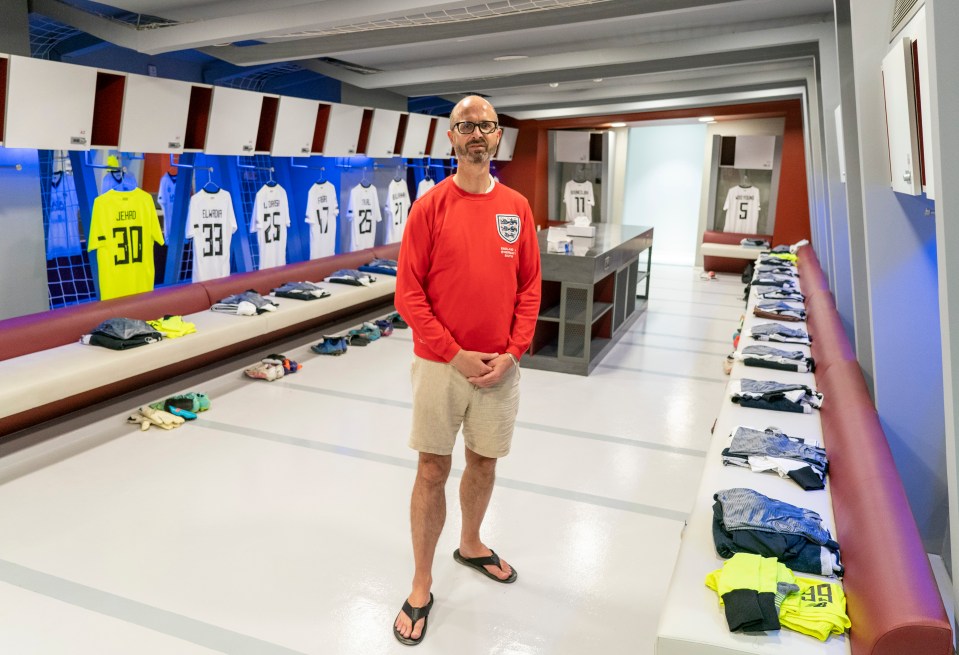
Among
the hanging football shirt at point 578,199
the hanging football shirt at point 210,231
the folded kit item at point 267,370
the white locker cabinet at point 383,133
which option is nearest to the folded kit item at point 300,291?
the hanging football shirt at point 210,231

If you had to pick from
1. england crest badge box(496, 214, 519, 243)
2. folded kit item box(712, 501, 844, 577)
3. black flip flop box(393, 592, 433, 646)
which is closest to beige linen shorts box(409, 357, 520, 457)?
england crest badge box(496, 214, 519, 243)

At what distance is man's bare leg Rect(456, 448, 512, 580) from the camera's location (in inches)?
110

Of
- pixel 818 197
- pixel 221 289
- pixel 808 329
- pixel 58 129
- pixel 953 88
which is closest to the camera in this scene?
pixel 953 88

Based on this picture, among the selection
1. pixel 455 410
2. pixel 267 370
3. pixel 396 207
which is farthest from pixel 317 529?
pixel 396 207

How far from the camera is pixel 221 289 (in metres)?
6.07

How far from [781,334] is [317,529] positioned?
327 centimetres

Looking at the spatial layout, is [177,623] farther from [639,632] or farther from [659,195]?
[659,195]

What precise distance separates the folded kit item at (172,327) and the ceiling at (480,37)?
187 cm

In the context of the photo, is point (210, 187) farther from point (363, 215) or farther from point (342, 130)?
point (363, 215)

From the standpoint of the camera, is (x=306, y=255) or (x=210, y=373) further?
(x=306, y=255)

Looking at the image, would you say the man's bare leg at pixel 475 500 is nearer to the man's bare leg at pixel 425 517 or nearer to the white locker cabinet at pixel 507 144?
the man's bare leg at pixel 425 517

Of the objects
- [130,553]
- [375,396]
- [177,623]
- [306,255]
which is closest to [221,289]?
[375,396]

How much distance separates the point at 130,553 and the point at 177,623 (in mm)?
607

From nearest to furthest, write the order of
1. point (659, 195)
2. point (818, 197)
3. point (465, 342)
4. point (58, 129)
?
1. point (465, 342)
2. point (58, 129)
3. point (818, 197)
4. point (659, 195)
